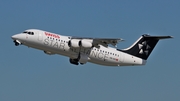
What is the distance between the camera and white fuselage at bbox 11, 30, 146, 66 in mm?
49969

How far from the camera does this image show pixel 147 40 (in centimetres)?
5672

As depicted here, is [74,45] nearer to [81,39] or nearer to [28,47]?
[81,39]

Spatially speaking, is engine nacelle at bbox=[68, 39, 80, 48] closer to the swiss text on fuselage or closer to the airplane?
the airplane

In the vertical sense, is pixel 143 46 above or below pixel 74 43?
below

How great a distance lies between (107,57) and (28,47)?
8510 millimetres

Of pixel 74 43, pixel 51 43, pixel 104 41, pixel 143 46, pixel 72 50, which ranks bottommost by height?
pixel 72 50

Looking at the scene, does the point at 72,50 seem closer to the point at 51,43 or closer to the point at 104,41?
the point at 51,43

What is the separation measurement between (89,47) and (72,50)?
177 cm

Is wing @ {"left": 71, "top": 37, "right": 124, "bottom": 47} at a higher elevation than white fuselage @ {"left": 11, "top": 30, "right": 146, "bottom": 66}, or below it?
higher

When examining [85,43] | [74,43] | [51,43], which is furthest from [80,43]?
[51,43]

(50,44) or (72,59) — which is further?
(72,59)

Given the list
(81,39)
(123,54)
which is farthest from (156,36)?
(81,39)

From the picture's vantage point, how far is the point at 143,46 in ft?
185

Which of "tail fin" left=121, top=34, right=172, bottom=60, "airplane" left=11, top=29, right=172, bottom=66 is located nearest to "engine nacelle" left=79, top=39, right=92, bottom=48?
"airplane" left=11, top=29, right=172, bottom=66
